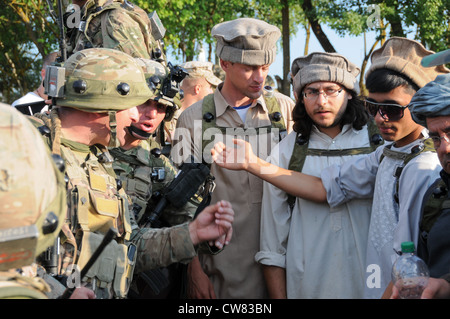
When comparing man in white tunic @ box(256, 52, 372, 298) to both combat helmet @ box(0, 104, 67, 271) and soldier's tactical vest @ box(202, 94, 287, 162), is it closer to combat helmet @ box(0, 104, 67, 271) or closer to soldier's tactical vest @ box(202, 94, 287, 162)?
soldier's tactical vest @ box(202, 94, 287, 162)

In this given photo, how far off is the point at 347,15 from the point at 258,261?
13286mm

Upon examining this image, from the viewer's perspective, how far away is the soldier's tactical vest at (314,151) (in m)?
4.45

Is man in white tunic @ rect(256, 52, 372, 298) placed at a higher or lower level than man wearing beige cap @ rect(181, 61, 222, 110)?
lower

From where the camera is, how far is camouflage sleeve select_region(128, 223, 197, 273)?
3.76 meters

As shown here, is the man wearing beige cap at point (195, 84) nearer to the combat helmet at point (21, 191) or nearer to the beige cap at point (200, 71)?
the beige cap at point (200, 71)

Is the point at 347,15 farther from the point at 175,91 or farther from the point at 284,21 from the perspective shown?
the point at 175,91


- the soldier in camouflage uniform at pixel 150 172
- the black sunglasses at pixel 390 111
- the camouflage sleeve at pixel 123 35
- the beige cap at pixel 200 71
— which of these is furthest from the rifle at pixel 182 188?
the beige cap at pixel 200 71

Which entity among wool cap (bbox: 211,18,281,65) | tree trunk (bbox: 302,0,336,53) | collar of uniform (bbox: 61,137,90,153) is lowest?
collar of uniform (bbox: 61,137,90,153)

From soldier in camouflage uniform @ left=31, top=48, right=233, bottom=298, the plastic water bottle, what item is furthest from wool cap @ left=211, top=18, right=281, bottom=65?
the plastic water bottle

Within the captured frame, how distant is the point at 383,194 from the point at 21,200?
2.49 metres

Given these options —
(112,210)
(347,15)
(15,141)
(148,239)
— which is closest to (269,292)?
(148,239)

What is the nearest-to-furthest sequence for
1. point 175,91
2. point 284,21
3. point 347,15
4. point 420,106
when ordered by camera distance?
point 420,106, point 175,91, point 347,15, point 284,21
